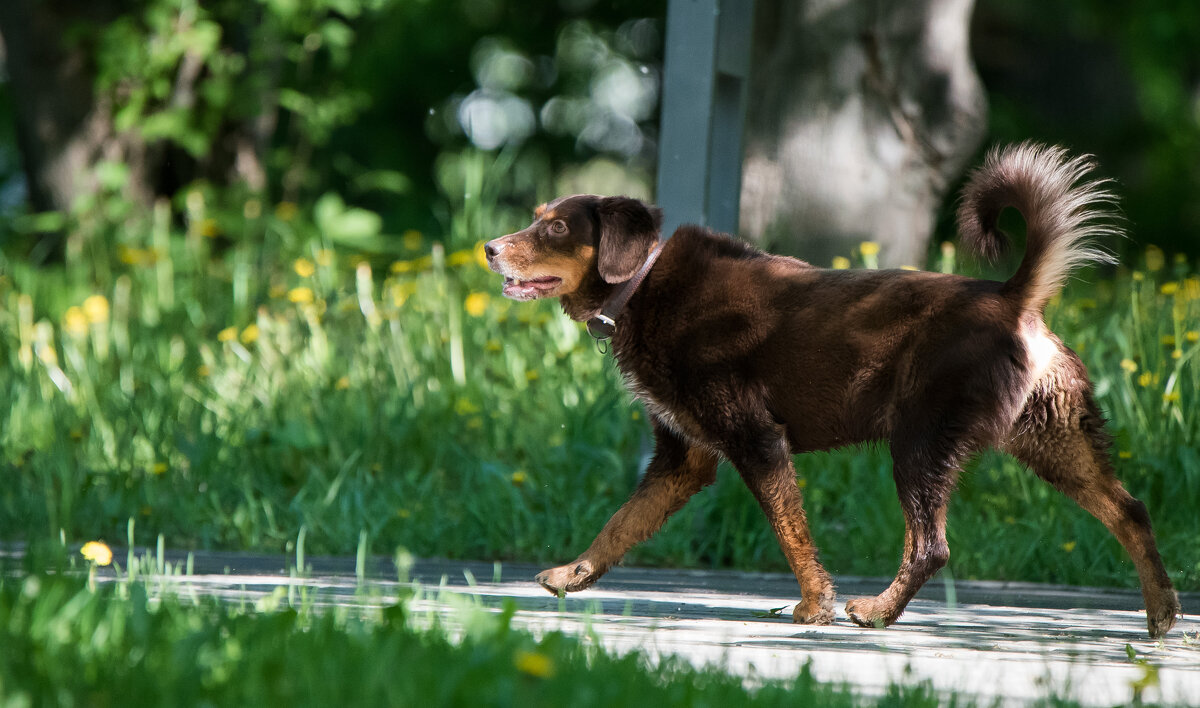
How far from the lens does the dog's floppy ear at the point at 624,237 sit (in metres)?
4.13

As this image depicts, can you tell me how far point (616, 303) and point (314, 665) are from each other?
6.60ft

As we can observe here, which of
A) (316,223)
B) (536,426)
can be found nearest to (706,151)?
(536,426)

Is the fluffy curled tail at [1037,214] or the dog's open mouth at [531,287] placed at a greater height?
the fluffy curled tail at [1037,214]

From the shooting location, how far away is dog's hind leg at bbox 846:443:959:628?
361cm

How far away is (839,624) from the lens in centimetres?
376

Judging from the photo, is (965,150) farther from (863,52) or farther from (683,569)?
(683,569)

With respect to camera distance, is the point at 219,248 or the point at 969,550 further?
the point at 219,248

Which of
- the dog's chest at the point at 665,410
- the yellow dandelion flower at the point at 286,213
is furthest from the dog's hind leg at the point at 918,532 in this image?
the yellow dandelion flower at the point at 286,213

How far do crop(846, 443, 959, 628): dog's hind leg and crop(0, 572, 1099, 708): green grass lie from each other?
1008 mm

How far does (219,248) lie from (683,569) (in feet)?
19.4

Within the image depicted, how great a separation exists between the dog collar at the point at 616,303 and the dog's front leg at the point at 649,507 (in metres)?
0.36

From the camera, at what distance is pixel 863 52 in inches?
275

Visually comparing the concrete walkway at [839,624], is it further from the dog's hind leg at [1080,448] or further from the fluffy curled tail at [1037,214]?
the fluffy curled tail at [1037,214]

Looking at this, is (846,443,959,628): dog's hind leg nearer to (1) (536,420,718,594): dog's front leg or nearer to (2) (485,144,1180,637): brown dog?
(2) (485,144,1180,637): brown dog
